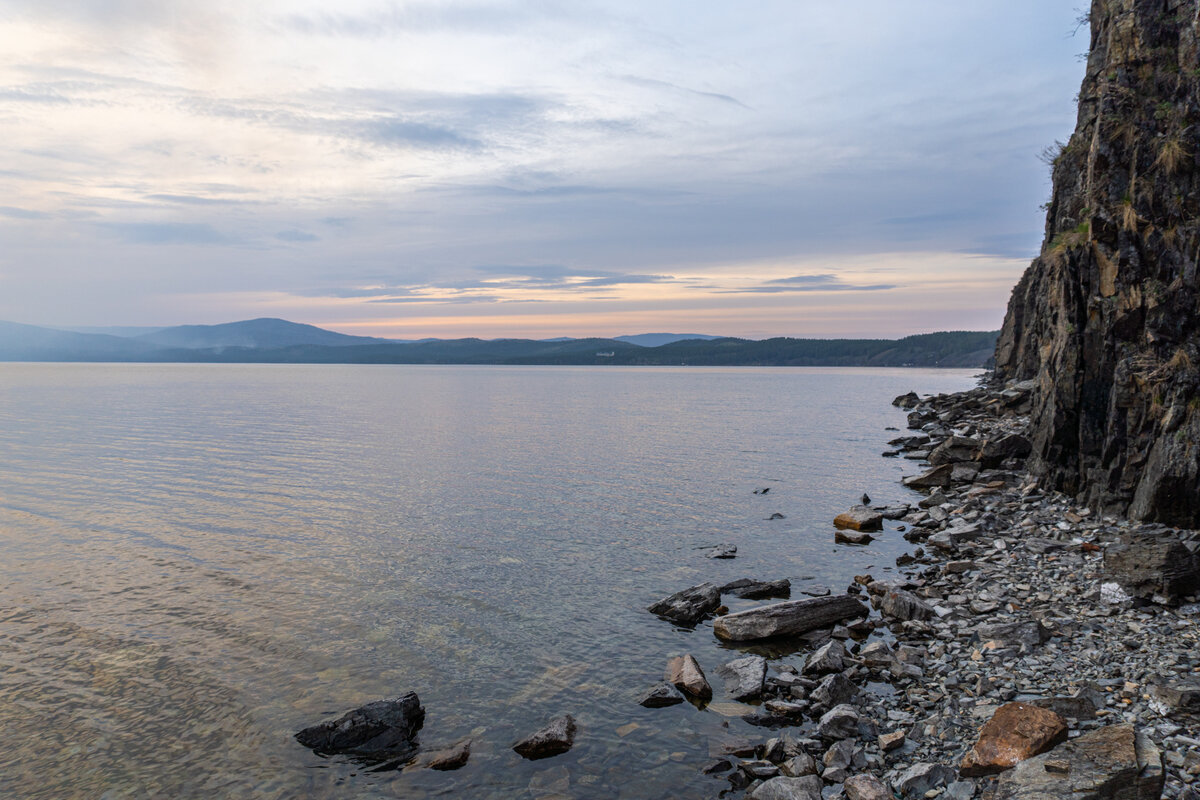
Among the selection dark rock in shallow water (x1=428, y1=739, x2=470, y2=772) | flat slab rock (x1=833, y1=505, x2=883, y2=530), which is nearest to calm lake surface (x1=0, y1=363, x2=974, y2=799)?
dark rock in shallow water (x1=428, y1=739, x2=470, y2=772)

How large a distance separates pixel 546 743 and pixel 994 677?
27.4 ft

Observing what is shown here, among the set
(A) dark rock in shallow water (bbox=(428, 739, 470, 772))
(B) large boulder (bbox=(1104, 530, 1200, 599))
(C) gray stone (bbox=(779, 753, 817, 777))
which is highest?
(B) large boulder (bbox=(1104, 530, 1200, 599))

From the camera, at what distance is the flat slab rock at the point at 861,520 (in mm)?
27031

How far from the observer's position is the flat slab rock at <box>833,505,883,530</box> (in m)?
27.0

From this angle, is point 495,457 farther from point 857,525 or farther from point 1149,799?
point 1149,799

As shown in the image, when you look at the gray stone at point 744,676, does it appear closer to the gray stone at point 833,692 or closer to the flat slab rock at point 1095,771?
the gray stone at point 833,692

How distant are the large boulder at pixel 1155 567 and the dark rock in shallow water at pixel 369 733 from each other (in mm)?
15802

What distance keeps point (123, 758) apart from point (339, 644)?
498cm

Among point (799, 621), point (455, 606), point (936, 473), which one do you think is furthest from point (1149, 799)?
point (936, 473)

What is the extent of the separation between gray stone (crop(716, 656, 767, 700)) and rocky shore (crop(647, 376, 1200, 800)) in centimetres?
4

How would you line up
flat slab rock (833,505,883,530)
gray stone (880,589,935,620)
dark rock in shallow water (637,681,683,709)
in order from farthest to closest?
1. flat slab rock (833,505,883,530)
2. gray stone (880,589,935,620)
3. dark rock in shallow water (637,681,683,709)

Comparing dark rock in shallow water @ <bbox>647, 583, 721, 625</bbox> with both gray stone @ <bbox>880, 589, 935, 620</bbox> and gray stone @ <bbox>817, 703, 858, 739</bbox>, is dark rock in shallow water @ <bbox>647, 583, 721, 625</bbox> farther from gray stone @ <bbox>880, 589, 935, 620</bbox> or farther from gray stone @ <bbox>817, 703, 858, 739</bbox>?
gray stone @ <bbox>817, 703, 858, 739</bbox>

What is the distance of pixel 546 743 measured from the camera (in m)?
11.8

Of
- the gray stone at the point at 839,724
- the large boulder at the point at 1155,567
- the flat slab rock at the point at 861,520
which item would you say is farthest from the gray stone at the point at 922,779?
the flat slab rock at the point at 861,520
